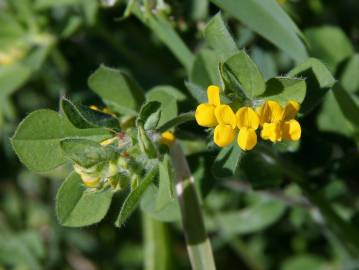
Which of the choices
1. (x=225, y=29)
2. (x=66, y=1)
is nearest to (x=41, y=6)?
(x=66, y=1)

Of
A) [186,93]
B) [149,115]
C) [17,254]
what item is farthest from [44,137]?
[17,254]

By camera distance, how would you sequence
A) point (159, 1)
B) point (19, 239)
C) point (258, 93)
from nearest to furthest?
point (258, 93) → point (159, 1) → point (19, 239)

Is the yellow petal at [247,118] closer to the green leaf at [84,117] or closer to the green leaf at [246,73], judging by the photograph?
the green leaf at [246,73]

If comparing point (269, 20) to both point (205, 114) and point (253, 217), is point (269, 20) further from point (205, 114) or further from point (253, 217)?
point (253, 217)

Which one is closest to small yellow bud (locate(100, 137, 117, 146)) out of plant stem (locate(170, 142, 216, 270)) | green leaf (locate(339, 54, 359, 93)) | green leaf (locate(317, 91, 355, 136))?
plant stem (locate(170, 142, 216, 270))

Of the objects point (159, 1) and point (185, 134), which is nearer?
point (185, 134)

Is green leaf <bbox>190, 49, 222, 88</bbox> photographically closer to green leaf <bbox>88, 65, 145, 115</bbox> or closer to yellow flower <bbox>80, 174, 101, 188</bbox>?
green leaf <bbox>88, 65, 145, 115</bbox>

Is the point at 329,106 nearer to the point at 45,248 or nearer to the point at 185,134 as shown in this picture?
the point at 185,134

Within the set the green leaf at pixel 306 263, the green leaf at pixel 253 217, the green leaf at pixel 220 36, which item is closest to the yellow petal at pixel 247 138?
the green leaf at pixel 220 36
